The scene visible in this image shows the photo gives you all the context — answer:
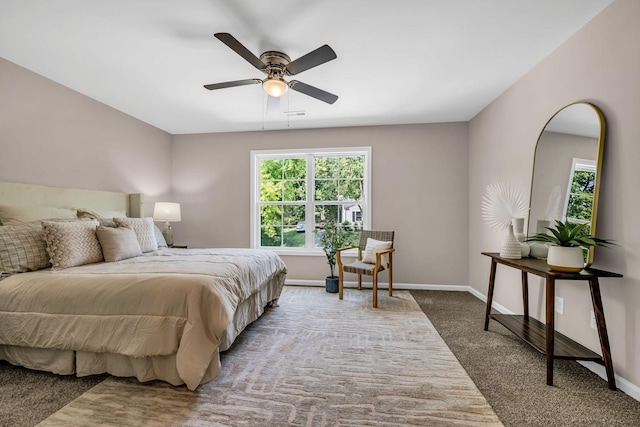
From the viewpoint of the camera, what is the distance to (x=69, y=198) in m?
3.10

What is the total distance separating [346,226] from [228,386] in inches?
117

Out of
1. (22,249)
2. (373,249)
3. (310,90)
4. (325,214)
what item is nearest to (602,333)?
(373,249)

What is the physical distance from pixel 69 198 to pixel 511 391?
427 centimetres

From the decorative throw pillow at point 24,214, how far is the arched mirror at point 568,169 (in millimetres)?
4362

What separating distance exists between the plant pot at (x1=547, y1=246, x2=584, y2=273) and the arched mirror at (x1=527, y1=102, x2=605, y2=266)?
21 centimetres

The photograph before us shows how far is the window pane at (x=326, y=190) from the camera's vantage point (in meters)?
4.67

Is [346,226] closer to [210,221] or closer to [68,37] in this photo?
[210,221]

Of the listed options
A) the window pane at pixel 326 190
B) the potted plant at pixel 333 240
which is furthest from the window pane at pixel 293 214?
the potted plant at pixel 333 240

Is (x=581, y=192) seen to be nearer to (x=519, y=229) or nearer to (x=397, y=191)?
(x=519, y=229)

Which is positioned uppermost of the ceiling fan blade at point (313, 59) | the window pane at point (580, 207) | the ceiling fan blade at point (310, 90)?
the ceiling fan blade at point (313, 59)

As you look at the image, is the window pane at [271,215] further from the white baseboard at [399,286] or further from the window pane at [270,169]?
the white baseboard at [399,286]

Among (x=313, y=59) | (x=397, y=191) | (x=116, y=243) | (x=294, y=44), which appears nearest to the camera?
(x=313, y=59)

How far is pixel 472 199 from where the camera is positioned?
13.6 feet

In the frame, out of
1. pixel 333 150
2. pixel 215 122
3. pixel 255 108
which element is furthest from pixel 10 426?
pixel 333 150
